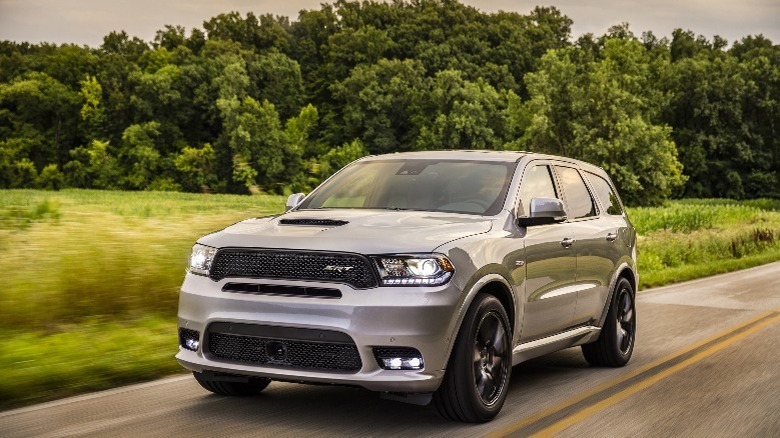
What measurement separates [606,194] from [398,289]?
443 centimetres

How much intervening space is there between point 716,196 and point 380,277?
100144mm

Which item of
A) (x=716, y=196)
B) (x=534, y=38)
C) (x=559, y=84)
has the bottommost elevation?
(x=716, y=196)

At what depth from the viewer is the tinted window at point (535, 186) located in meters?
7.77

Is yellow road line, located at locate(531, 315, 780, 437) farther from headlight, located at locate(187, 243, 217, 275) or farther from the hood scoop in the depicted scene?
headlight, located at locate(187, 243, 217, 275)

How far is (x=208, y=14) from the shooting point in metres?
112

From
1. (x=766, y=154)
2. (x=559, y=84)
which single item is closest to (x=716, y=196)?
(x=766, y=154)

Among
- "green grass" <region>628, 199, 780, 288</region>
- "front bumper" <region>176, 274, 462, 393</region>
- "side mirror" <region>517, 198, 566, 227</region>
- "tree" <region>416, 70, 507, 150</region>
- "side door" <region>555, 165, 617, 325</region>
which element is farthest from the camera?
"tree" <region>416, 70, 507, 150</region>

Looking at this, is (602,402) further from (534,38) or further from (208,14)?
(534,38)

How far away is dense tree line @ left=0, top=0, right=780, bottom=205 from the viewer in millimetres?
81625

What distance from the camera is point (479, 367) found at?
21.8 ft

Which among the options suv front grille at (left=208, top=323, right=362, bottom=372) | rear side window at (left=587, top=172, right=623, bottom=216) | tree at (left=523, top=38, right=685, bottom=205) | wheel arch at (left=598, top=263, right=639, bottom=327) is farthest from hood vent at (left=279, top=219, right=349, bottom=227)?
tree at (left=523, top=38, right=685, bottom=205)

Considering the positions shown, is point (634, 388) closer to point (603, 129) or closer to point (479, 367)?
point (479, 367)

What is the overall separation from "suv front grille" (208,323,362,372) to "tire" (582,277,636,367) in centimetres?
378

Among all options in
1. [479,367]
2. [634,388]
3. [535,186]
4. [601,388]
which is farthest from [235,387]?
[634,388]
